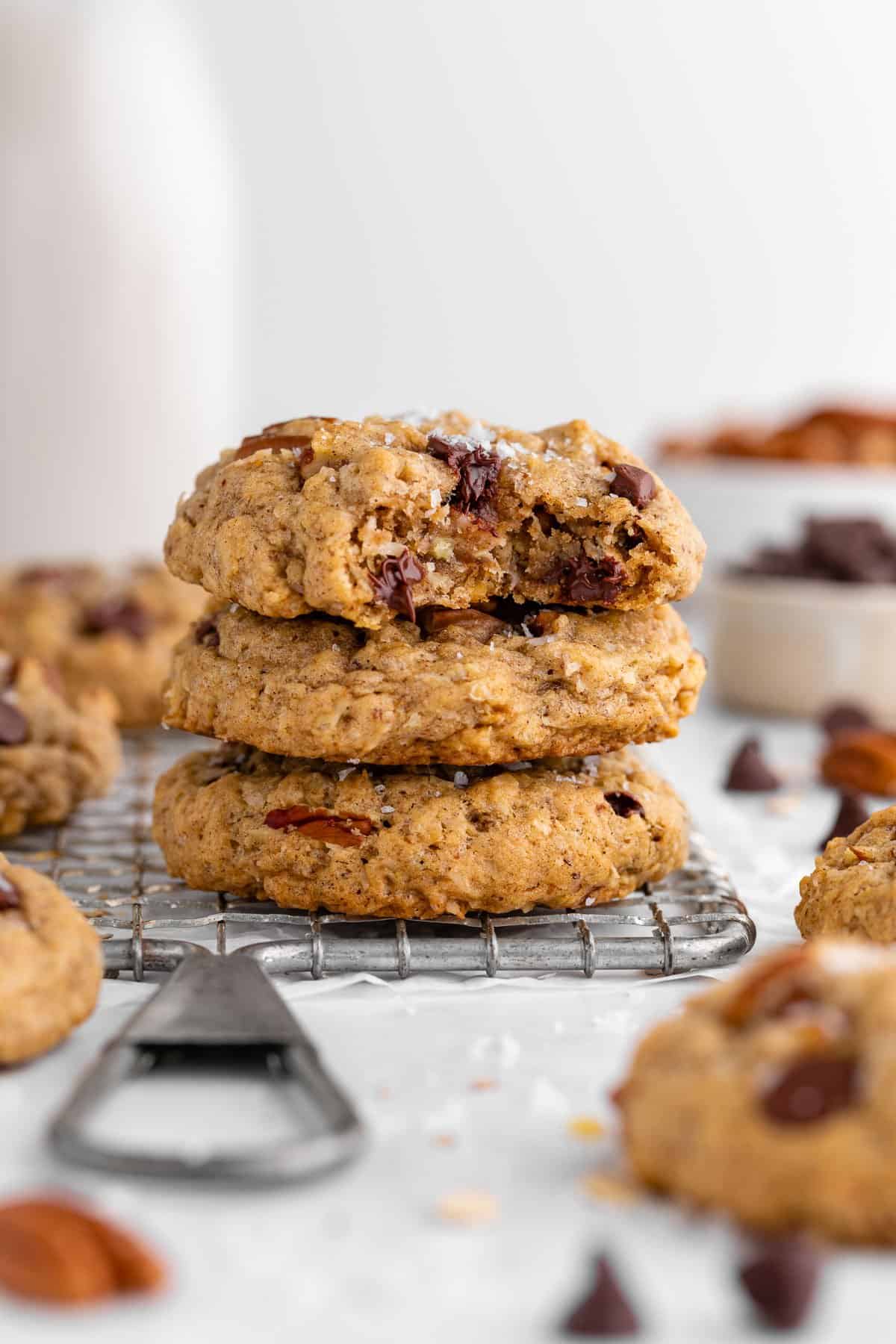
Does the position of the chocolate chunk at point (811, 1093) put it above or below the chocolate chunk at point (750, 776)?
above

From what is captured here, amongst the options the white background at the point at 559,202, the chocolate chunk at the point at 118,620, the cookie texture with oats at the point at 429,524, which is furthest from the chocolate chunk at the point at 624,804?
the white background at the point at 559,202

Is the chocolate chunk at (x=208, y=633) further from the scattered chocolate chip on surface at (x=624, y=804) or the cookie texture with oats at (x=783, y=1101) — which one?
the cookie texture with oats at (x=783, y=1101)

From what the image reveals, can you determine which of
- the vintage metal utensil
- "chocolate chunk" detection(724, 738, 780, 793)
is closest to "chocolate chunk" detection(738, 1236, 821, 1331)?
the vintage metal utensil

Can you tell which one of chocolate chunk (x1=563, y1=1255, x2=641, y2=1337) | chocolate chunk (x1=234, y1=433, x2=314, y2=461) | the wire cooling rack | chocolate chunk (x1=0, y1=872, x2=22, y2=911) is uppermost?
chocolate chunk (x1=234, y1=433, x2=314, y2=461)

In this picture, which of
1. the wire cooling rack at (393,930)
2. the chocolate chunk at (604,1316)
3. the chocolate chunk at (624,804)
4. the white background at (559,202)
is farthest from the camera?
the white background at (559,202)

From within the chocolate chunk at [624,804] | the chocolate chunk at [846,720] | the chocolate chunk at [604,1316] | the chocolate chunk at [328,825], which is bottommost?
the chocolate chunk at [846,720]

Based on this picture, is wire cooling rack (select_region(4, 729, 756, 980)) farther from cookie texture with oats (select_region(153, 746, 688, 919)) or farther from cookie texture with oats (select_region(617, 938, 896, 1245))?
cookie texture with oats (select_region(617, 938, 896, 1245))

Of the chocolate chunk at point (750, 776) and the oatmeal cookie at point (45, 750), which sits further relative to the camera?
the chocolate chunk at point (750, 776)

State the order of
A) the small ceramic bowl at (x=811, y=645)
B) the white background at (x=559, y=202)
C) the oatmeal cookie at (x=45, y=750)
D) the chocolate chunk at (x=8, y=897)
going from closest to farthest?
the chocolate chunk at (x=8, y=897), the oatmeal cookie at (x=45, y=750), the small ceramic bowl at (x=811, y=645), the white background at (x=559, y=202)
